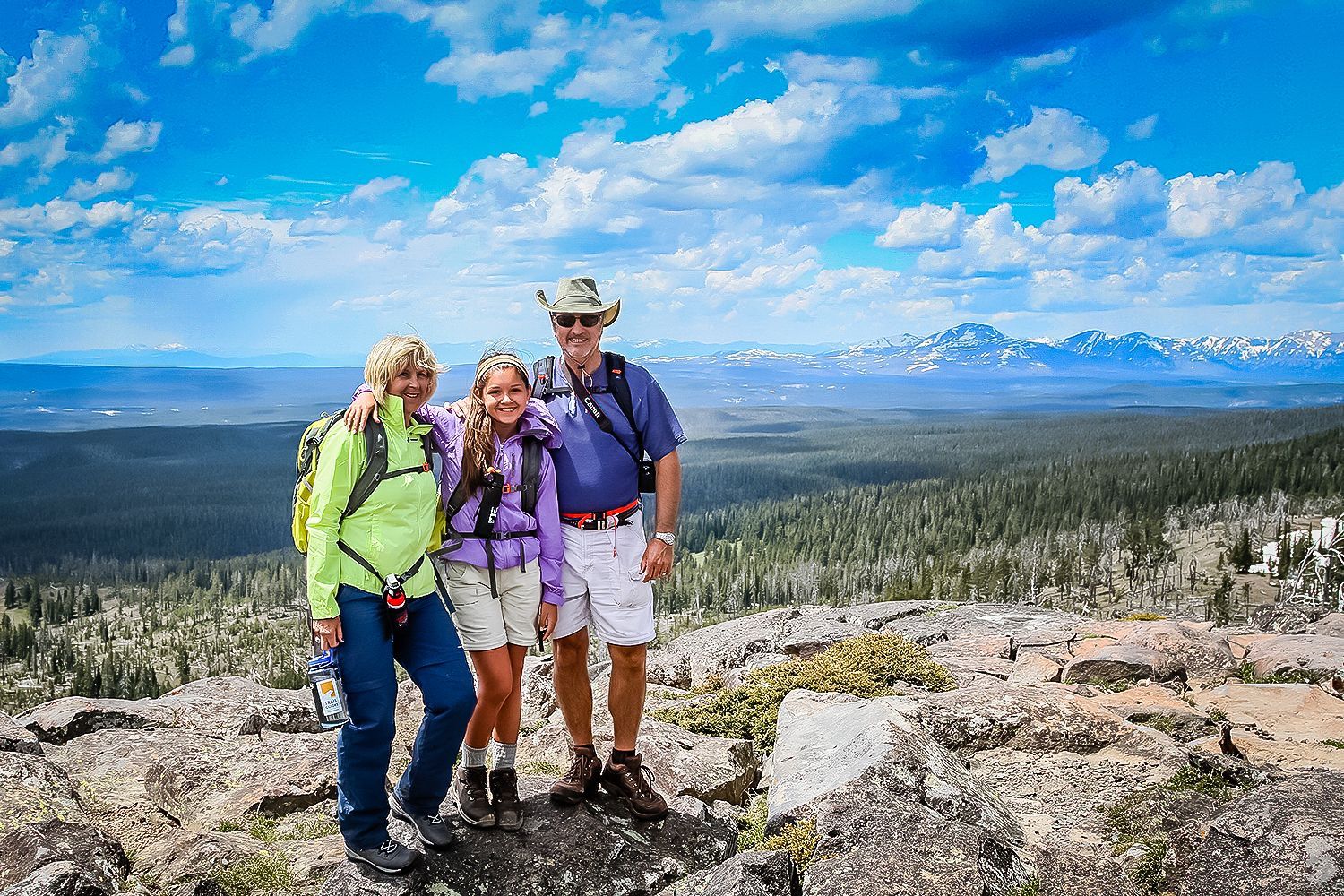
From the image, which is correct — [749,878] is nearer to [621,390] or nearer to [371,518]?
[371,518]

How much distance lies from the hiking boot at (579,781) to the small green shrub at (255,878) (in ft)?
8.03

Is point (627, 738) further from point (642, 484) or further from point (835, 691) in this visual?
point (835, 691)

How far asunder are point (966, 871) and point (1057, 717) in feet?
15.4

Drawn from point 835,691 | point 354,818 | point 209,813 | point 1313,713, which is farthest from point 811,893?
point 1313,713

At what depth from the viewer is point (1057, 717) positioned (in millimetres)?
11164

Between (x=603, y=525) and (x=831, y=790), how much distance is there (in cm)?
327

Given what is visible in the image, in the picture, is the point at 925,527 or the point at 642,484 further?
the point at 925,527

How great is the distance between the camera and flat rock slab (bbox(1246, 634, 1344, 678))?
1606cm

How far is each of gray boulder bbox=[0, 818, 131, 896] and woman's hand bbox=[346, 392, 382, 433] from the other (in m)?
4.45

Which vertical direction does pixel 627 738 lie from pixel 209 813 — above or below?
above

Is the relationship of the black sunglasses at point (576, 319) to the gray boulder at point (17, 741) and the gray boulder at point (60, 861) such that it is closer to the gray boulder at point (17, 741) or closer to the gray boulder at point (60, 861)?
the gray boulder at point (60, 861)

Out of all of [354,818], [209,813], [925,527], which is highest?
[354,818]

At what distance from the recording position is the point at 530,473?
776 centimetres

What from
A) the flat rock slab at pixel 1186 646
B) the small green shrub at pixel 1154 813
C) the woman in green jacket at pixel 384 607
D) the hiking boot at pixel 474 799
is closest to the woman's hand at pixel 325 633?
the woman in green jacket at pixel 384 607
